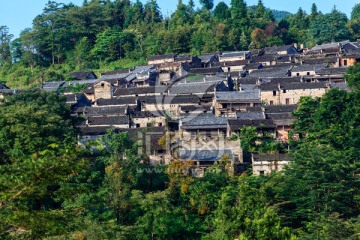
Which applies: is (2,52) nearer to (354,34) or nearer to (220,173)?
(354,34)

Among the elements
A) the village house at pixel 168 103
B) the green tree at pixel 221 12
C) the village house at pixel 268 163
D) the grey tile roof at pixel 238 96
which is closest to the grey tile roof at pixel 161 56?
the green tree at pixel 221 12

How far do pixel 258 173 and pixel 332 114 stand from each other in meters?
3.77

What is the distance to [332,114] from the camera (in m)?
20.2

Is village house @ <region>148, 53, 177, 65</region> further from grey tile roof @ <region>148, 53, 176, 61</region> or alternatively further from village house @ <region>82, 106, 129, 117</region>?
village house @ <region>82, 106, 129, 117</region>

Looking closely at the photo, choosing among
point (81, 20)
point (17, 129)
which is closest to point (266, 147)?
point (17, 129)

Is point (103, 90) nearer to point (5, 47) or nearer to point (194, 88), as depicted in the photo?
point (194, 88)

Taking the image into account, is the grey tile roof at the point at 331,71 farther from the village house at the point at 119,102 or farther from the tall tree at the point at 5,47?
the tall tree at the point at 5,47

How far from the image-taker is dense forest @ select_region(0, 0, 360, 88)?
4400cm

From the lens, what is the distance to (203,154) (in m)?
20.5

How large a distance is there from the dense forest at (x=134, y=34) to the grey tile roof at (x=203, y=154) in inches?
869

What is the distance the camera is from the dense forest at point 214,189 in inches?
588

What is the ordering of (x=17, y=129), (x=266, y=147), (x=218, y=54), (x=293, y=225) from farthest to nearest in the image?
(x=218, y=54), (x=266, y=147), (x=17, y=129), (x=293, y=225)

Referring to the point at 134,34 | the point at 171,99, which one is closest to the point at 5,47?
the point at 134,34

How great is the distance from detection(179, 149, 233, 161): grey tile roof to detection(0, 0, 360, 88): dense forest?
2206cm
